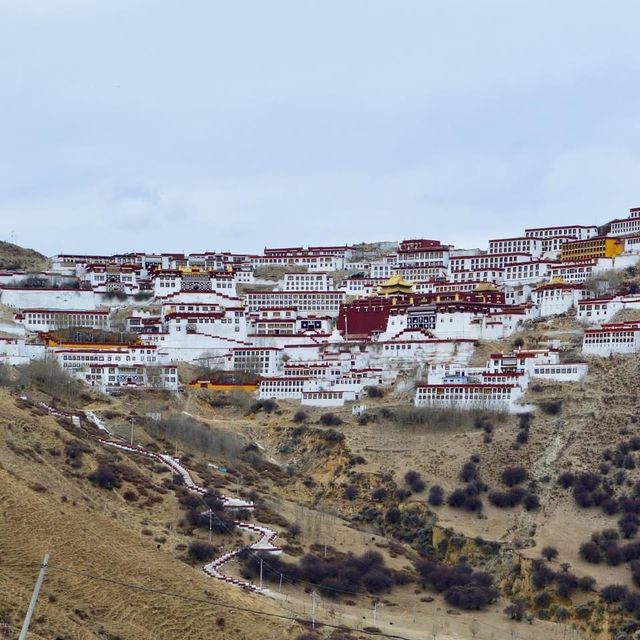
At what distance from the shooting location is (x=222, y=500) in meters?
58.2

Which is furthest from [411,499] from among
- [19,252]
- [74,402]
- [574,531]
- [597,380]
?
[19,252]

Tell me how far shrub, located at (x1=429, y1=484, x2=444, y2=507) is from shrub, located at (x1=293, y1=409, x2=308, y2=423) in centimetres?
895

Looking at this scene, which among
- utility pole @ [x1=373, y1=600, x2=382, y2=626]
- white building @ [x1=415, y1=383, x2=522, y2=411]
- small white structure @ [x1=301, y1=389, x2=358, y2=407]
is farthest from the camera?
small white structure @ [x1=301, y1=389, x2=358, y2=407]

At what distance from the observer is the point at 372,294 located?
8688cm

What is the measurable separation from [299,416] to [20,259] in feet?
127

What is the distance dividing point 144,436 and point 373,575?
1517 cm

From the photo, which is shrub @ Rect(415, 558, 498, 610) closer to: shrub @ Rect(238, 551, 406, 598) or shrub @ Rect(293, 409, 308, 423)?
shrub @ Rect(238, 551, 406, 598)

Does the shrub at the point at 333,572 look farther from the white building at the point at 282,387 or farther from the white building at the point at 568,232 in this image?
the white building at the point at 568,232

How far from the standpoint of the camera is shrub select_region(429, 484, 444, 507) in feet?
204

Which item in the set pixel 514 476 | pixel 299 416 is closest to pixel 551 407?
pixel 514 476

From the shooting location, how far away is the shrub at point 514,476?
62.7m

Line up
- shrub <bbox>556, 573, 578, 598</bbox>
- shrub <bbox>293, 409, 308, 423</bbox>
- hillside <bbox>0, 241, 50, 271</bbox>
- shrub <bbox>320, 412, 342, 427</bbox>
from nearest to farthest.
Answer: shrub <bbox>556, 573, 578, 598</bbox> < shrub <bbox>320, 412, 342, 427</bbox> < shrub <bbox>293, 409, 308, 423</bbox> < hillside <bbox>0, 241, 50, 271</bbox>

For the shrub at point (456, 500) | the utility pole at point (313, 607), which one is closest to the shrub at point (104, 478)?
the utility pole at point (313, 607)

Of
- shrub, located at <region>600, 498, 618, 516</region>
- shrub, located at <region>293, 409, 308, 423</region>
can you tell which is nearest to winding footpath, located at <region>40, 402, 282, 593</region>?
shrub, located at <region>293, 409, 308, 423</region>
